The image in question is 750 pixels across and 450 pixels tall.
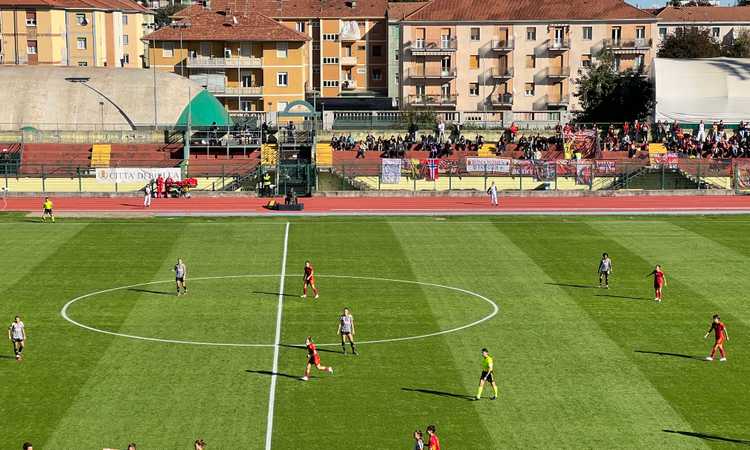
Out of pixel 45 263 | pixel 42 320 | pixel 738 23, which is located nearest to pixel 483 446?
pixel 42 320

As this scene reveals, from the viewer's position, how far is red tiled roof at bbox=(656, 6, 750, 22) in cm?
17212

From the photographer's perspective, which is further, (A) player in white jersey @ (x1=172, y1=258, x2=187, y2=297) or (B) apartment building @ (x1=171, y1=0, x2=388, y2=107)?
(B) apartment building @ (x1=171, y1=0, x2=388, y2=107)

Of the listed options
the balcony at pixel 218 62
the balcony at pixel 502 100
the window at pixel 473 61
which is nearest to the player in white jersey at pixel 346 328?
the balcony at pixel 218 62

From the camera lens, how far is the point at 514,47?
5408 inches

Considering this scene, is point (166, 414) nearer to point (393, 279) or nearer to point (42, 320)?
point (42, 320)

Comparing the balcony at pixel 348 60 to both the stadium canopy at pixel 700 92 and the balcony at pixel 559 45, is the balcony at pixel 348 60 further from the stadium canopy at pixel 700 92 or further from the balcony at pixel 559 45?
the stadium canopy at pixel 700 92

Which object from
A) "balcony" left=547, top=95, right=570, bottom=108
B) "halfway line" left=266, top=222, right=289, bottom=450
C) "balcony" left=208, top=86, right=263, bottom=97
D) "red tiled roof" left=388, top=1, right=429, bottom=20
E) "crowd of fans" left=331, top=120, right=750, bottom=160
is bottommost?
"halfway line" left=266, top=222, right=289, bottom=450

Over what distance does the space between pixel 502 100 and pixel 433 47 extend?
10.2m

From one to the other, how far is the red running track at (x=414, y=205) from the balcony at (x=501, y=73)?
56.2 metres

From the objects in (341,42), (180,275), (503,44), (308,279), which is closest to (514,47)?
(503,44)

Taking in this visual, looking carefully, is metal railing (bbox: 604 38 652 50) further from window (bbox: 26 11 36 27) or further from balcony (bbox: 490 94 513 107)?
window (bbox: 26 11 36 27)

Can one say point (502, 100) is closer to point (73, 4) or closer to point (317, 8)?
point (317, 8)

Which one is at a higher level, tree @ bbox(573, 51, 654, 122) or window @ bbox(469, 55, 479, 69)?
window @ bbox(469, 55, 479, 69)

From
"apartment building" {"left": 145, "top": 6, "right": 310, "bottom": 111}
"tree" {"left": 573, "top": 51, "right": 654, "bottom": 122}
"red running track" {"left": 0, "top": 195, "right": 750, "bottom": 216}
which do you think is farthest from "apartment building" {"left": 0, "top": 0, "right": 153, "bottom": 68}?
"red running track" {"left": 0, "top": 195, "right": 750, "bottom": 216}
